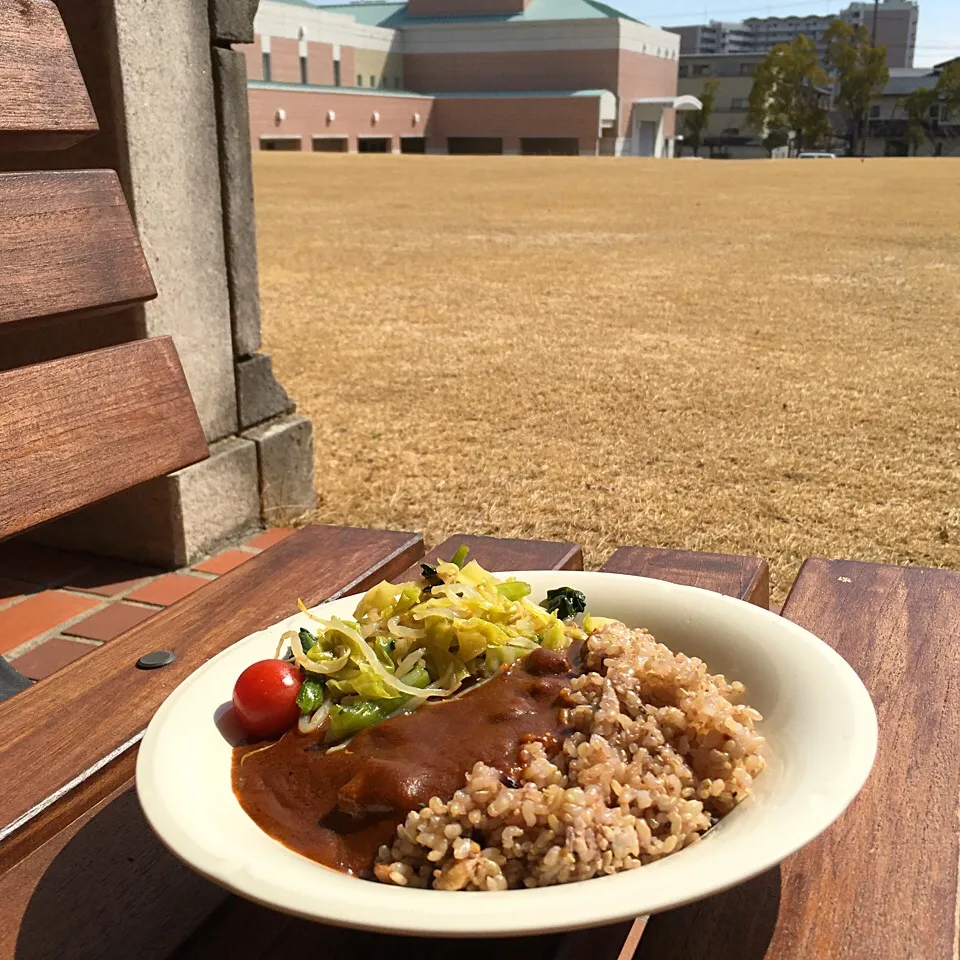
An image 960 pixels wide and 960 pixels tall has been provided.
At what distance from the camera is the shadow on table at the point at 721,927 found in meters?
0.95

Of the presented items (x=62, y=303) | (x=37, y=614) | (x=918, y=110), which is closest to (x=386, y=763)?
(x=62, y=303)

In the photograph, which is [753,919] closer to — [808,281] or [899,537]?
[899,537]

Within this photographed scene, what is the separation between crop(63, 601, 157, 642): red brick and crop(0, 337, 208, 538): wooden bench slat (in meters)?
1.48

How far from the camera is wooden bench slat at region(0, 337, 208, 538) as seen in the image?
1.54 metres

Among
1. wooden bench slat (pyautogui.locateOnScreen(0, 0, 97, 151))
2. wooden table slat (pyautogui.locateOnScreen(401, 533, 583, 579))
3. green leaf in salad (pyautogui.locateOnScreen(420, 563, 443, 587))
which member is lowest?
wooden table slat (pyautogui.locateOnScreen(401, 533, 583, 579))

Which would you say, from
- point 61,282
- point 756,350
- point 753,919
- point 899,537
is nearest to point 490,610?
point 753,919

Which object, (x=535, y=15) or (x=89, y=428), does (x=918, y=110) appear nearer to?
(x=535, y=15)

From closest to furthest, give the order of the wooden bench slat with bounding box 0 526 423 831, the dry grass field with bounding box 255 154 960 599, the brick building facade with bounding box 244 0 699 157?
the wooden bench slat with bounding box 0 526 423 831
the dry grass field with bounding box 255 154 960 599
the brick building facade with bounding box 244 0 699 157

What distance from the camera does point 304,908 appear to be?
2.70ft

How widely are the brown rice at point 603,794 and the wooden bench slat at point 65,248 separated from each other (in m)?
1.04

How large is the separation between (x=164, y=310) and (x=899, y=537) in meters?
2.79

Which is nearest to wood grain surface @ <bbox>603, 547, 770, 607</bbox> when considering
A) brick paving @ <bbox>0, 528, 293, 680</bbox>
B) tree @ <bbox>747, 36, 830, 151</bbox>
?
brick paving @ <bbox>0, 528, 293, 680</bbox>

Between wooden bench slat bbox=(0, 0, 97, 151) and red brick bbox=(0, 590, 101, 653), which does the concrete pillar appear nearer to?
red brick bbox=(0, 590, 101, 653)

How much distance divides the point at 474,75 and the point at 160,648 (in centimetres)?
6695
